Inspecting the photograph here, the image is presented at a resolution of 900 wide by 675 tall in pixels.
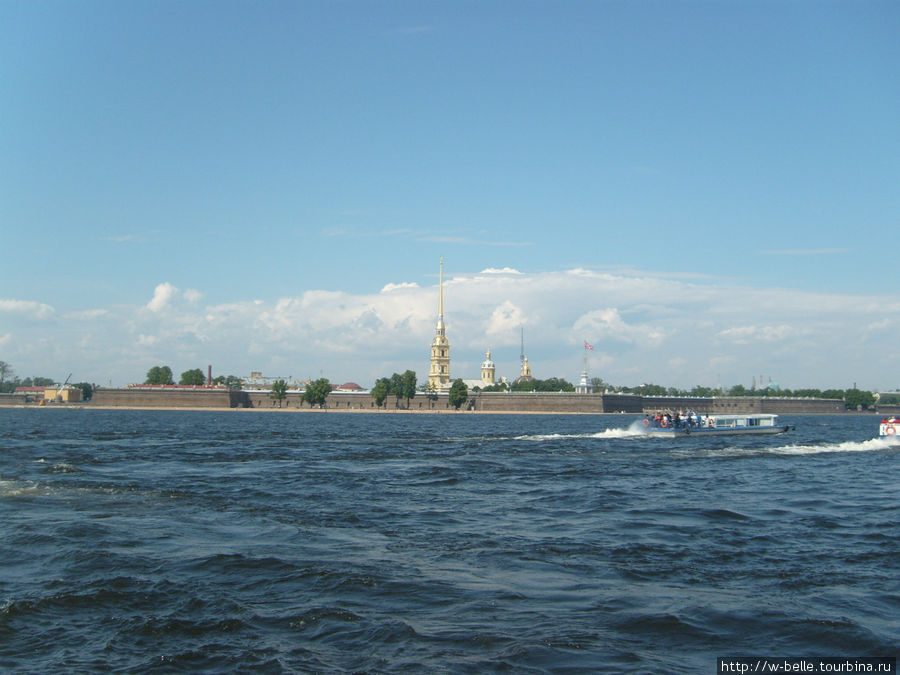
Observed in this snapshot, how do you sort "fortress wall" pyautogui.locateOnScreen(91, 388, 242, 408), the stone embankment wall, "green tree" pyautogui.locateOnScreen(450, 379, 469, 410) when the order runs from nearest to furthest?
"fortress wall" pyautogui.locateOnScreen(91, 388, 242, 408) < the stone embankment wall < "green tree" pyautogui.locateOnScreen(450, 379, 469, 410)

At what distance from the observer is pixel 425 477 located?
89.4ft

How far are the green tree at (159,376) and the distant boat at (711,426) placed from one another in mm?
149824

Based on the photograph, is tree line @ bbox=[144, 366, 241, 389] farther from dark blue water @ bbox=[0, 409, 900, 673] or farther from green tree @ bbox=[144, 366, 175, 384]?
dark blue water @ bbox=[0, 409, 900, 673]

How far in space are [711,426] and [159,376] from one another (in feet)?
510

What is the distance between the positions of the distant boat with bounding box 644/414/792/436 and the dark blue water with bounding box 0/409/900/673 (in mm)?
27715

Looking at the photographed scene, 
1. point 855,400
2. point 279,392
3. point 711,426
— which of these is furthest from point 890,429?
point 855,400

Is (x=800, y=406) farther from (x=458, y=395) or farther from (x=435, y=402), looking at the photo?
(x=435, y=402)

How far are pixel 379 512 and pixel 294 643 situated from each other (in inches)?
377

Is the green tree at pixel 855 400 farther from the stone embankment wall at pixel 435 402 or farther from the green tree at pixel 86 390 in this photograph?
the green tree at pixel 86 390

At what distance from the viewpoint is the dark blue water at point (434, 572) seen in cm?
952

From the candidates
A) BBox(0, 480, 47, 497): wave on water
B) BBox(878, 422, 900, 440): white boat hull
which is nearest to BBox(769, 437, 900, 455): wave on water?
BBox(878, 422, 900, 440): white boat hull

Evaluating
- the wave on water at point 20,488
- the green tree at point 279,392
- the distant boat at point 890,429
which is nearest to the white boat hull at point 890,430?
the distant boat at point 890,429

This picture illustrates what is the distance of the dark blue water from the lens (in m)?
9.52

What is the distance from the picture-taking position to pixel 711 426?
5691cm
